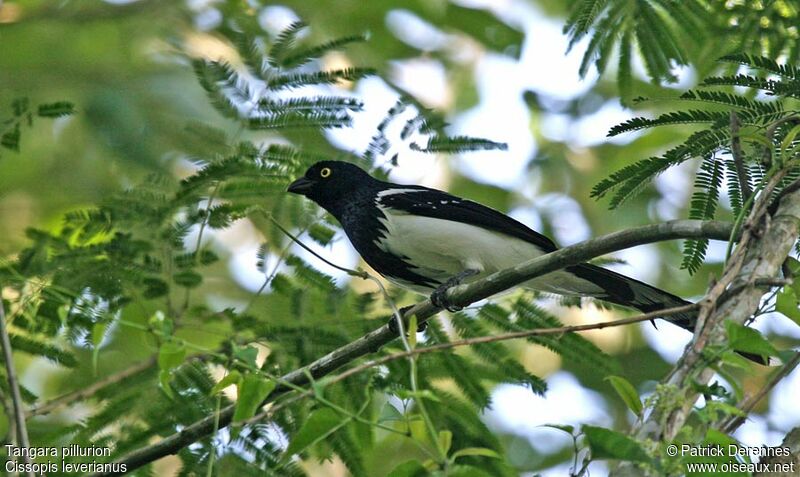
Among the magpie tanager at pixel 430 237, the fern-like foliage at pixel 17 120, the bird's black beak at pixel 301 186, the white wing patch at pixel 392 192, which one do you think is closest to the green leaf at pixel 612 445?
the magpie tanager at pixel 430 237

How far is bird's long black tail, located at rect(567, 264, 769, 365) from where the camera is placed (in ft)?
16.2

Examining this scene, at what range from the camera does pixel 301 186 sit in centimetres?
637

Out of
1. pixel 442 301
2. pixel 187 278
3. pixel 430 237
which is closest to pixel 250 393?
pixel 442 301

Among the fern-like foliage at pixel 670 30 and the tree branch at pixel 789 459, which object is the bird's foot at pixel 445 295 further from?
the tree branch at pixel 789 459

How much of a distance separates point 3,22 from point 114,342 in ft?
10.3

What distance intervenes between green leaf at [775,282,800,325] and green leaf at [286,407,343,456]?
4.32 ft

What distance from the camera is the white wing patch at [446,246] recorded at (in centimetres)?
612

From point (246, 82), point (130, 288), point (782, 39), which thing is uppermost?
point (782, 39)

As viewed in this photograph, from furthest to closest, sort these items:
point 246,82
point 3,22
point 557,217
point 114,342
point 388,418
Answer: point 557,217 → point 3,22 → point 114,342 → point 246,82 → point 388,418

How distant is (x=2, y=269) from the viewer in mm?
5434

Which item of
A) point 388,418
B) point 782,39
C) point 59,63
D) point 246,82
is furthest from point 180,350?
point 59,63

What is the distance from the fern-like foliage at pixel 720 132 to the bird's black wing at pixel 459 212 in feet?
5.74

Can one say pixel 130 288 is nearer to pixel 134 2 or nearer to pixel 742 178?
pixel 742 178

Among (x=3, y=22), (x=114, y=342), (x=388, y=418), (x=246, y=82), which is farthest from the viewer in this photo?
(x=3, y=22)
